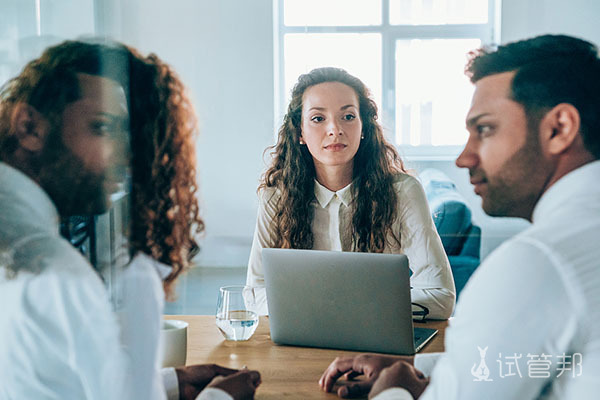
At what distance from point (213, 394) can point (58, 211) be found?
15.6 inches

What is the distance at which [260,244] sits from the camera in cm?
191

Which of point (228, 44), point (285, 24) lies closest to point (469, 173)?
point (228, 44)

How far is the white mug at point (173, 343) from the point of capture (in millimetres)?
1001

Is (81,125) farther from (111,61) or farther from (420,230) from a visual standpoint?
(420,230)

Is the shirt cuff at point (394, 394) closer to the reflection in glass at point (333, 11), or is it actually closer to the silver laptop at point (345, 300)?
the silver laptop at point (345, 300)

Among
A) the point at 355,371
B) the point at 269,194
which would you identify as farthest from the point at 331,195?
the point at 355,371

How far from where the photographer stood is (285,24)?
63.3 inches

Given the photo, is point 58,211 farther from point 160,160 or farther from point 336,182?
point 336,182

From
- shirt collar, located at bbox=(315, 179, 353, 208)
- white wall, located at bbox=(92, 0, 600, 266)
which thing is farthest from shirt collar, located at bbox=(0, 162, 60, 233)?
shirt collar, located at bbox=(315, 179, 353, 208)

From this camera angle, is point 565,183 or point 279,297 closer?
point 565,183

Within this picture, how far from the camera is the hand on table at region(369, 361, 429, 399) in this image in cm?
101

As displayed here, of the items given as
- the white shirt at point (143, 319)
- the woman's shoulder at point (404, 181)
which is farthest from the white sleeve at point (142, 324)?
the woman's shoulder at point (404, 181)

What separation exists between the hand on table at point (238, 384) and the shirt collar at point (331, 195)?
109 centimetres

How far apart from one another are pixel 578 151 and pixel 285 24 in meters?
0.98
